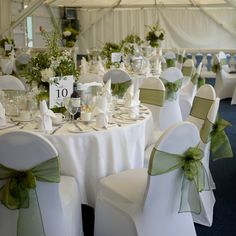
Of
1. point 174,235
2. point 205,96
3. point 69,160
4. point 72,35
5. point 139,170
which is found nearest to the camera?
point 174,235

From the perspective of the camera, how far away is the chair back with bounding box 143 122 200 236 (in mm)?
2045

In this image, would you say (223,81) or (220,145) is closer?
(220,145)

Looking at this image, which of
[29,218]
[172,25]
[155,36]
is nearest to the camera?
[29,218]

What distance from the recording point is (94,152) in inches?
101

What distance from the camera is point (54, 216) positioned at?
2.13 meters

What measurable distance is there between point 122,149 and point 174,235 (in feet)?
2.17

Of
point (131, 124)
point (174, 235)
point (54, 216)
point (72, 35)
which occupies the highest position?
point (72, 35)

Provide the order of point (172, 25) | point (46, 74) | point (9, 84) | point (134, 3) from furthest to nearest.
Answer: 1. point (172, 25)
2. point (134, 3)
3. point (9, 84)
4. point (46, 74)

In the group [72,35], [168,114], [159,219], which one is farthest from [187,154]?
[72,35]

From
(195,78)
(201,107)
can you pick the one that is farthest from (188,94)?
(201,107)

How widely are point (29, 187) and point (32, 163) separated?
4.8 inches

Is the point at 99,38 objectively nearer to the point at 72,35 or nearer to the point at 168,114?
the point at 72,35

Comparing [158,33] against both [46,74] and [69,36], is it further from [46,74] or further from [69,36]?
[46,74]

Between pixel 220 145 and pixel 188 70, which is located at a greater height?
pixel 188 70
